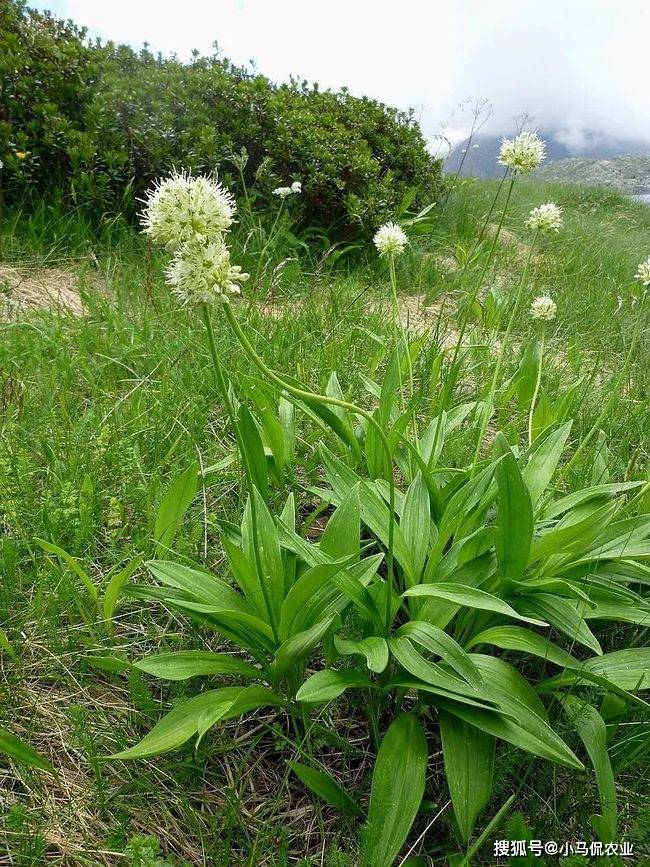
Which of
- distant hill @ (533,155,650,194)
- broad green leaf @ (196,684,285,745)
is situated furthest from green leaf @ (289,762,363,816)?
distant hill @ (533,155,650,194)

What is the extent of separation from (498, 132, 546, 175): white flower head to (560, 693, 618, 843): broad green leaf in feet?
6.68

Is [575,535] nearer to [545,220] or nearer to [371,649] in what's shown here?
[371,649]

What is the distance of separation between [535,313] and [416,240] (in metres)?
3.74

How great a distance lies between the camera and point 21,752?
4.66 ft

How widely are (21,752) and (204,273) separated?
3.92 feet

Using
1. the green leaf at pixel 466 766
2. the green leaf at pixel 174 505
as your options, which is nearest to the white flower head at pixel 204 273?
the green leaf at pixel 174 505

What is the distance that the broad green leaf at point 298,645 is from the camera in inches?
58.2

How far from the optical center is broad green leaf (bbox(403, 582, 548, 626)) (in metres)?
1.48

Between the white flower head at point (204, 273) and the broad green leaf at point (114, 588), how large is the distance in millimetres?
823

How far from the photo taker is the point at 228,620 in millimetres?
1641

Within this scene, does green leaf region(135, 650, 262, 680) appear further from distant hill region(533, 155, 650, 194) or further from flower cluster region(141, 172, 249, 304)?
distant hill region(533, 155, 650, 194)

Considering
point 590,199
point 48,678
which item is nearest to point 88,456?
point 48,678

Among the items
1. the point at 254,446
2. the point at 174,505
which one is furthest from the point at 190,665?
the point at 254,446

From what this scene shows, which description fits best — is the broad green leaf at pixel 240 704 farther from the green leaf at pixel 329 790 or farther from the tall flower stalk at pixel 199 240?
the tall flower stalk at pixel 199 240
